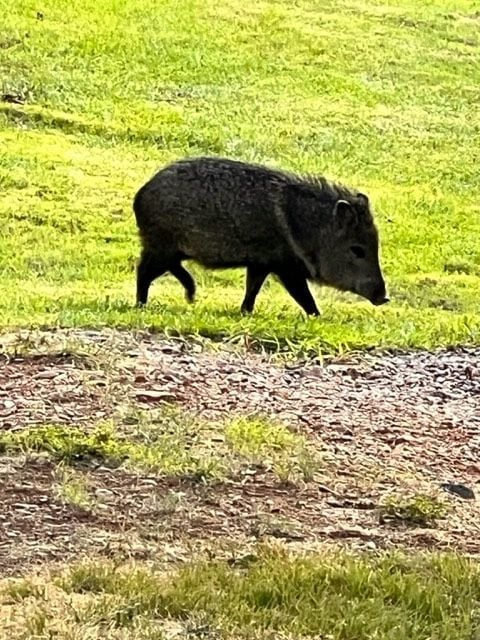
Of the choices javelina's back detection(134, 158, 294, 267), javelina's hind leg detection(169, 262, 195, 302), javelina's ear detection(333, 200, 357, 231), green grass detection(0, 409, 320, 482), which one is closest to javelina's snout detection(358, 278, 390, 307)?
javelina's ear detection(333, 200, 357, 231)

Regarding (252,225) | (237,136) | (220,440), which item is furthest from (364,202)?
(237,136)

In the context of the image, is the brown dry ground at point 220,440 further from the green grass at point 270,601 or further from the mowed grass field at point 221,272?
the green grass at point 270,601

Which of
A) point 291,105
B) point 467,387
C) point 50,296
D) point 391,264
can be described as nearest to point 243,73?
point 291,105

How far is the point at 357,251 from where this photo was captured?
1196cm

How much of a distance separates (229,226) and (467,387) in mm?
3096

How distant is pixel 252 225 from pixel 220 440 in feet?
15.0

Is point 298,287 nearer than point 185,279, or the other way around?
point 298,287

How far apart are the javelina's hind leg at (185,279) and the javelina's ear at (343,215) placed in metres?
1.30

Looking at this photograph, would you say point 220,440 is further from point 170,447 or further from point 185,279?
point 185,279

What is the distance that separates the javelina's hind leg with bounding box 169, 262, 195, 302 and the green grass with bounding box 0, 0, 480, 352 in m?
0.22

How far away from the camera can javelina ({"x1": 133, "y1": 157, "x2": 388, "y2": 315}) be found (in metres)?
11.4

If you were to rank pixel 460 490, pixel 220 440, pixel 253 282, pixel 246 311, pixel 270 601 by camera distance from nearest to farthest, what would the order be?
pixel 270 601, pixel 460 490, pixel 220 440, pixel 246 311, pixel 253 282

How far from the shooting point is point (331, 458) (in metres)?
7.10

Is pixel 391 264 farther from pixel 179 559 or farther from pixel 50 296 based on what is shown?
pixel 179 559
